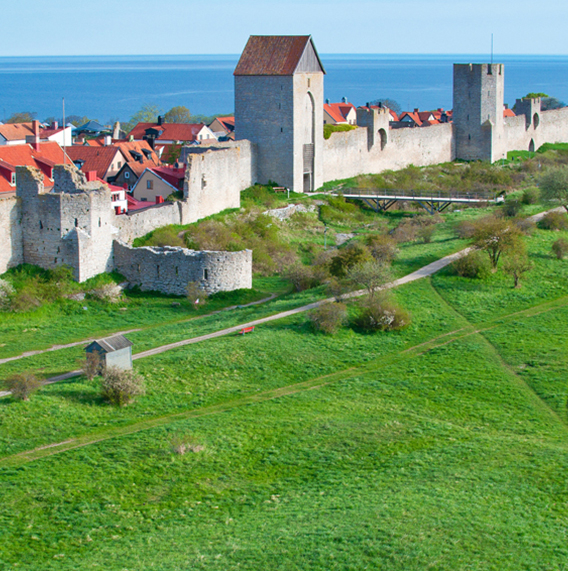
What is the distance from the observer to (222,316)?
29.2 metres

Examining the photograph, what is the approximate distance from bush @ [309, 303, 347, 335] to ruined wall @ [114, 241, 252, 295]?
591 cm

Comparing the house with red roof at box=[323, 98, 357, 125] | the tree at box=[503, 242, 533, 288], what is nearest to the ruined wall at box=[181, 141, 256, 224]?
the tree at box=[503, 242, 533, 288]

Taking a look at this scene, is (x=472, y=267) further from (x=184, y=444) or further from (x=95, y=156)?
(x=95, y=156)

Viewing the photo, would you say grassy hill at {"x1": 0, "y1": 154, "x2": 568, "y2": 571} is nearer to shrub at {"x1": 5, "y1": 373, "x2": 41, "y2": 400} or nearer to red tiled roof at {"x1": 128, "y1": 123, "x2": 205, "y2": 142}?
shrub at {"x1": 5, "y1": 373, "x2": 41, "y2": 400}

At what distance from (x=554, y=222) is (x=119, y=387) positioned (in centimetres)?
2405

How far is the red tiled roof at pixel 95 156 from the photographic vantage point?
4950cm

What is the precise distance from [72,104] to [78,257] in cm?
16497

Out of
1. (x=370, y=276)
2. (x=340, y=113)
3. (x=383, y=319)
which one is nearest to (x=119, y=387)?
(x=383, y=319)

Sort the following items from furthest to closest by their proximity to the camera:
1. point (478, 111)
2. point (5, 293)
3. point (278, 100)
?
point (478, 111) → point (278, 100) → point (5, 293)

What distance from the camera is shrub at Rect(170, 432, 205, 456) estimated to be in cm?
1836

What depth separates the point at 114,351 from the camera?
22.1 metres

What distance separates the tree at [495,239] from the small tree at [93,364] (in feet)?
50.1

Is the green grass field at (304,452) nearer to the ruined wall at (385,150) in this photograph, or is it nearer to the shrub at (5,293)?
the shrub at (5,293)

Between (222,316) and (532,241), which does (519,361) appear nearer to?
(222,316)
